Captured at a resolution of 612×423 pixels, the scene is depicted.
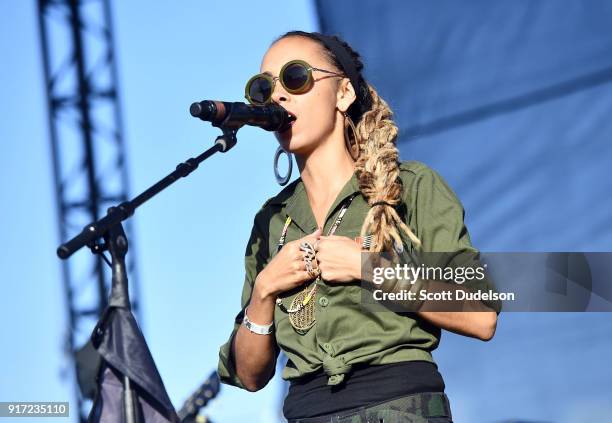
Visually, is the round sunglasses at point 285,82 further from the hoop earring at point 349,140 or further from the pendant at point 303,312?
the pendant at point 303,312

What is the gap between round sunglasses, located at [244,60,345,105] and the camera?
2.33m

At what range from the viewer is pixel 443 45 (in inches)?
169

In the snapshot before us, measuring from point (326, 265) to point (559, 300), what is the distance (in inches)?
62.5

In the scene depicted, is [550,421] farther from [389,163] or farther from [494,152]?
[389,163]

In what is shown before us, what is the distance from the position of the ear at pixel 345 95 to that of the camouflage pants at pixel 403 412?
2.35ft

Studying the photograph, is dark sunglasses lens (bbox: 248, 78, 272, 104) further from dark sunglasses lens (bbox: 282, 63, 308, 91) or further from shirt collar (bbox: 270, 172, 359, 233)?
shirt collar (bbox: 270, 172, 359, 233)

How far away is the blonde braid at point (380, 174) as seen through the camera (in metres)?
2.16

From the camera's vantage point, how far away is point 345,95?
2.45 metres

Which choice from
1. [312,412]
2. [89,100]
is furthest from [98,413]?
[89,100]

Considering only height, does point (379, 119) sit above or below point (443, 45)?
below

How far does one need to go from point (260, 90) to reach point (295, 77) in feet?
0.29

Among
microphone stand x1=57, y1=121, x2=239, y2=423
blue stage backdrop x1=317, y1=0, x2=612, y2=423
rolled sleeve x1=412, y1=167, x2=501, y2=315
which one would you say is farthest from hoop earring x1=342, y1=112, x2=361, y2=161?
blue stage backdrop x1=317, y1=0, x2=612, y2=423
